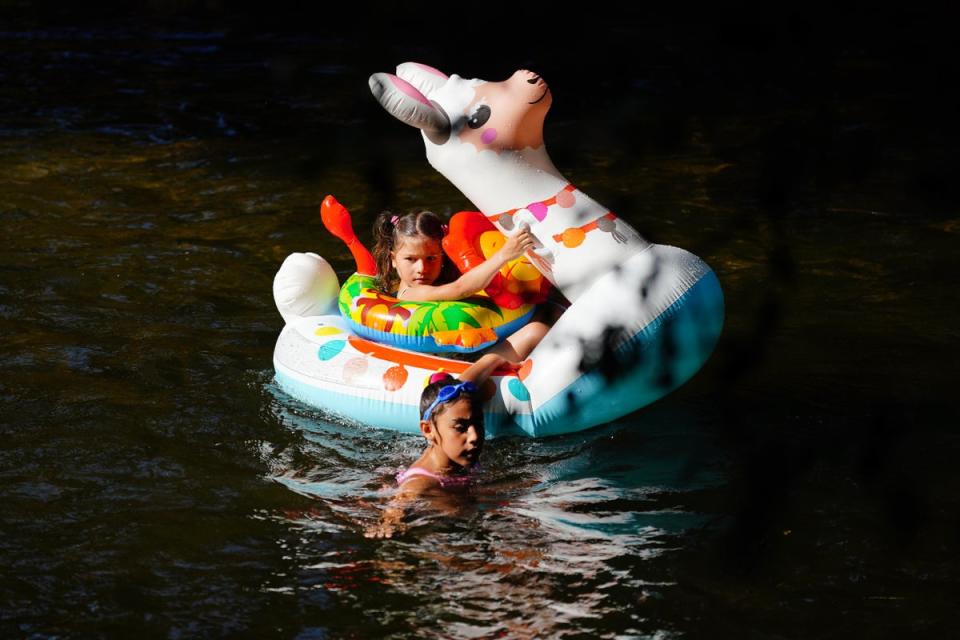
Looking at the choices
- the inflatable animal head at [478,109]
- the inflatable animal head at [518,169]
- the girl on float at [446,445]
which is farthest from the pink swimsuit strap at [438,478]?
the inflatable animal head at [478,109]

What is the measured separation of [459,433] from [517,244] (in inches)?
35.2

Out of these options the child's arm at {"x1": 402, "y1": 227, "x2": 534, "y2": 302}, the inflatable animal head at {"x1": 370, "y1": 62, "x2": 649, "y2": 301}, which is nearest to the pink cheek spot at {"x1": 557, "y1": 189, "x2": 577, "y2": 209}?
the inflatable animal head at {"x1": 370, "y1": 62, "x2": 649, "y2": 301}

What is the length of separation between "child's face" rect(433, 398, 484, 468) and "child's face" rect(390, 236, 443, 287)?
942mm

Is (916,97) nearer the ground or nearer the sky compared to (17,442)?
nearer the sky

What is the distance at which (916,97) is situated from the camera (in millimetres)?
11961

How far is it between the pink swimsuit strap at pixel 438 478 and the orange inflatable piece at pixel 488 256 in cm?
95

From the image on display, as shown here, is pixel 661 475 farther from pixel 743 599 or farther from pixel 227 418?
pixel 227 418

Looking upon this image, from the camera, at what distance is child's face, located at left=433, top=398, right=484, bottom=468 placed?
512cm

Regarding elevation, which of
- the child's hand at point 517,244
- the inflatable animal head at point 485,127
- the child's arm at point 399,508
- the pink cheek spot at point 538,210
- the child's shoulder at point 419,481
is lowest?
the child's arm at point 399,508

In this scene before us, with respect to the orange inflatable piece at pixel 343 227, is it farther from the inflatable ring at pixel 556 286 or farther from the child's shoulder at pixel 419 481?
the child's shoulder at pixel 419 481

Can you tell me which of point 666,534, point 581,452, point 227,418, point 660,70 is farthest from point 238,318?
point 660,70

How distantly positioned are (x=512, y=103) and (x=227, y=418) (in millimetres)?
1810

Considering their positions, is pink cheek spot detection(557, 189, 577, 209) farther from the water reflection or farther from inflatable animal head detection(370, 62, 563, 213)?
the water reflection

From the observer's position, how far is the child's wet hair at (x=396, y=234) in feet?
19.3
